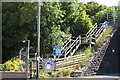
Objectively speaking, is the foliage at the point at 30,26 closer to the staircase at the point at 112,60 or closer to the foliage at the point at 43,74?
the staircase at the point at 112,60

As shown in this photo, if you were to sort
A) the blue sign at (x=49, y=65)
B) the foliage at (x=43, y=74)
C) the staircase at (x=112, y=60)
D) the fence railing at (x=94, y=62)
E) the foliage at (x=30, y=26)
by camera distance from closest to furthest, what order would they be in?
1. the foliage at (x=43, y=74)
2. the blue sign at (x=49, y=65)
3. the fence railing at (x=94, y=62)
4. the staircase at (x=112, y=60)
5. the foliage at (x=30, y=26)

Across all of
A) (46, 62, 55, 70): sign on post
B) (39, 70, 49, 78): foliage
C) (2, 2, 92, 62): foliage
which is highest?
(2, 2, 92, 62): foliage

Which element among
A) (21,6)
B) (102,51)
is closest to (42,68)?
(102,51)

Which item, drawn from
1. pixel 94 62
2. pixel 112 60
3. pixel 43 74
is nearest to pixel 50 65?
pixel 43 74

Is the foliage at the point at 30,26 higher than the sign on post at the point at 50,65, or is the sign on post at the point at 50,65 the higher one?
the foliage at the point at 30,26

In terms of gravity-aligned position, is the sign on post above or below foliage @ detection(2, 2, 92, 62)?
below

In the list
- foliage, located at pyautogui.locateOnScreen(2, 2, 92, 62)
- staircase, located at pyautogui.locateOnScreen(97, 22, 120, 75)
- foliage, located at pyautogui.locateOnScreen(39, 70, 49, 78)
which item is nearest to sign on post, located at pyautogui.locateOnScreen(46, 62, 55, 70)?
foliage, located at pyautogui.locateOnScreen(39, 70, 49, 78)

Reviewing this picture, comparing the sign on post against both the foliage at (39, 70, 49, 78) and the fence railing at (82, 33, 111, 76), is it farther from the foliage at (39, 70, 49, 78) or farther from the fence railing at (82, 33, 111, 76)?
the fence railing at (82, 33, 111, 76)

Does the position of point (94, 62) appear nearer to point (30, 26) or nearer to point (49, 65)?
point (49, 65)

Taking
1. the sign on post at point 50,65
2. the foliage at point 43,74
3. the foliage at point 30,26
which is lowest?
the foliage at point 43,74

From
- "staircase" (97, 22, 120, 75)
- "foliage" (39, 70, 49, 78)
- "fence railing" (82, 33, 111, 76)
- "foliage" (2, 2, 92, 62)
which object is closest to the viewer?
"foliage" (39, 70, 49, 78)

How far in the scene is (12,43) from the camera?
856 inches

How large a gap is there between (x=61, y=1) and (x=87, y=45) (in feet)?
24.0

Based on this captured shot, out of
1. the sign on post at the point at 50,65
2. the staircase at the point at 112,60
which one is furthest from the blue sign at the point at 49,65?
the staircase at the point at 112,60
